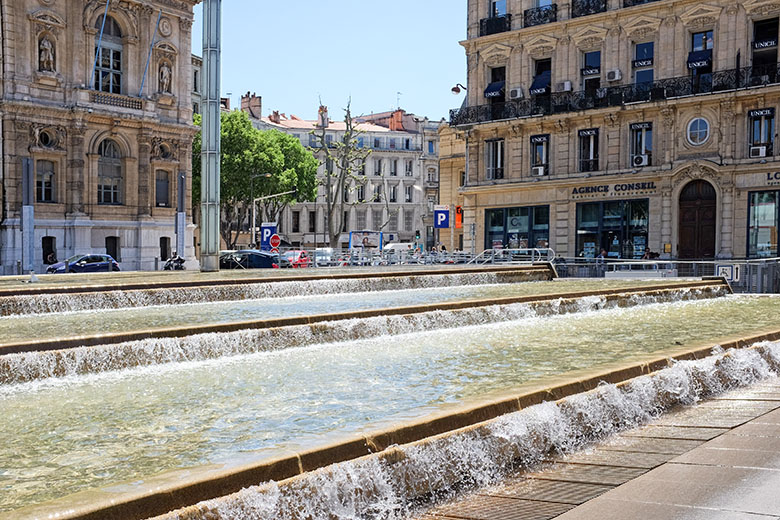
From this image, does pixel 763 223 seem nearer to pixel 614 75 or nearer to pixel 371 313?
pixel 614 75

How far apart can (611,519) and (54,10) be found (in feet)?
153

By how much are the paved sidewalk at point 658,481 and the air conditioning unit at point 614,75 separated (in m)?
33.4

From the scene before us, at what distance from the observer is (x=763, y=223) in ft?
110

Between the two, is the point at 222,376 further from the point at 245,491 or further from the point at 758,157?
the point at 758,157

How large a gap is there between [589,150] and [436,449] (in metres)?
35.7

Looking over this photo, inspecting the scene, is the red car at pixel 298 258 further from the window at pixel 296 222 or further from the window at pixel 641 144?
the window at pixel 296 222

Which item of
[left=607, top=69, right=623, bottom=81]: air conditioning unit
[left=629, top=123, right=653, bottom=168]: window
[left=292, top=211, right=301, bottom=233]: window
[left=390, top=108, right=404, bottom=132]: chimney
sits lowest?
[left=292, top=211, right=301, bottom=233]: window

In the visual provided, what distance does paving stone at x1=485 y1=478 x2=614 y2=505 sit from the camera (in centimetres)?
469

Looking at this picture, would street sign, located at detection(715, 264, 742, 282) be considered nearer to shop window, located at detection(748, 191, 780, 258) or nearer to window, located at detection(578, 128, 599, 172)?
shop window, located at detection(748, 191, 780, 258)

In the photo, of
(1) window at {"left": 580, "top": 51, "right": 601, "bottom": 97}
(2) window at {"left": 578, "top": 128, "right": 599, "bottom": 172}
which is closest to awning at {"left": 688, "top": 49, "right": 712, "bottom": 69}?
(1) window at {"left": 580, "top": 51, "right": 601, "bottom": 97}

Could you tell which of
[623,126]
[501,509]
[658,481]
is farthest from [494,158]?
[501,509]

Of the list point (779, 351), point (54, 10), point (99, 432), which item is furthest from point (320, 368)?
point (54, 10)

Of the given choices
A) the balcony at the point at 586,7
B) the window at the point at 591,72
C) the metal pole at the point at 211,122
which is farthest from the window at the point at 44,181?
the balcony at the point at 586,7

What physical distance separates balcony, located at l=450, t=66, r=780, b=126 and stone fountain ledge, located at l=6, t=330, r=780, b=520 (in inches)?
1149
